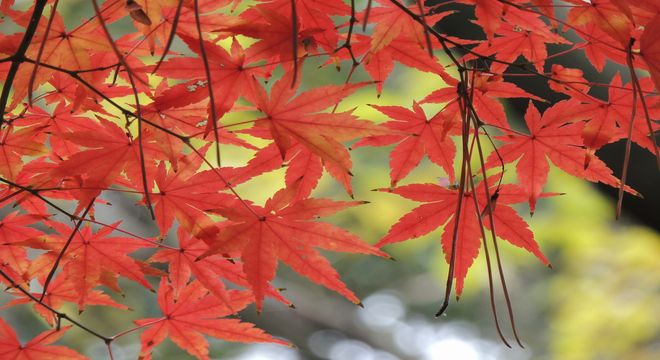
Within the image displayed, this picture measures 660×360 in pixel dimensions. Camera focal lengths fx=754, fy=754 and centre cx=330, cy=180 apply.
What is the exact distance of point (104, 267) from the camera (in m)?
0.81

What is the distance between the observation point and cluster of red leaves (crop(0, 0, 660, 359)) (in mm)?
660

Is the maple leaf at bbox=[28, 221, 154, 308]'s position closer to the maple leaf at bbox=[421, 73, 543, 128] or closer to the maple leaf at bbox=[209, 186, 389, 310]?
the maple leaf at bbox=[209, 186, 389, 310]

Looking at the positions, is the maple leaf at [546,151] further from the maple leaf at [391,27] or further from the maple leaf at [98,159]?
the maple leaf at [98,159]

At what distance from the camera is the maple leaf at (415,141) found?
0.84m

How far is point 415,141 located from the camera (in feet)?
2.77

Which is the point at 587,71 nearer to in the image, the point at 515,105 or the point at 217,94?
the point at 515,105

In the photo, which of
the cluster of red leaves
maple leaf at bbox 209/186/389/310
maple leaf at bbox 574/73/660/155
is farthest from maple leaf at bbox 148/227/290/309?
maple leaf at bbox 574/73/660/155

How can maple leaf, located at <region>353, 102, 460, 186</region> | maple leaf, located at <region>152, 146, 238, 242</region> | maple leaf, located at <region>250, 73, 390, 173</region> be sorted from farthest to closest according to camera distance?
maple leaf, located at <region>353, 102, 460, 186</region> < maple leaf, located at <region>152, 146, 238, 242</region> < maple leaf, located at <region>250, 73, 390, 173</region>

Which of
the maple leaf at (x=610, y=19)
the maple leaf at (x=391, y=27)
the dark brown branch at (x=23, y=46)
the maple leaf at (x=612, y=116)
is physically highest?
the dark brown branch at (x=23, y=46)

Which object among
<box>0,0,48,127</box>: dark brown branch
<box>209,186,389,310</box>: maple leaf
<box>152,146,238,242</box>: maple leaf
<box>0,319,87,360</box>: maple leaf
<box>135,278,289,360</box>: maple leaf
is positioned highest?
<box>0,0,48,127</box>: dark brown branch

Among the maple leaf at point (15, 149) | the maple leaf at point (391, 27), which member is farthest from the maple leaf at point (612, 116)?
the maple leaf at point (15, 149)

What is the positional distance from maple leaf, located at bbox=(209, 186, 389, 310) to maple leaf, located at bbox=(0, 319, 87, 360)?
27cm

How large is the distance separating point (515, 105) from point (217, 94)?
759 millimetres

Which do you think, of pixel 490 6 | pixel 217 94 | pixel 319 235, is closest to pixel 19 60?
pixel 217 94
